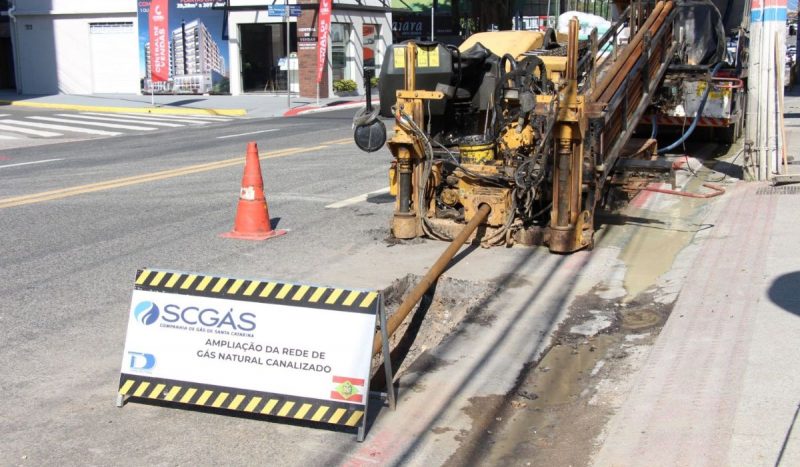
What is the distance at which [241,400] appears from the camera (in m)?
4.94

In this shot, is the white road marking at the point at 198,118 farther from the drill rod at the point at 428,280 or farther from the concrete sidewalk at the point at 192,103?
the drill rod at the point at 428,280

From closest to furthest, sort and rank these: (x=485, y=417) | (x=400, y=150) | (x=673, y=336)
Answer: (x=485, y=417) < (x=673, y=336) < (x=400, y=150)

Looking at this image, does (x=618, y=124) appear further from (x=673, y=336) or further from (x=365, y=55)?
(x=365, y=55)

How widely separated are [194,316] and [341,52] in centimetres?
3024

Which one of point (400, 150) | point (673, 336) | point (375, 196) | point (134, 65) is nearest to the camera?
point (673, 336)

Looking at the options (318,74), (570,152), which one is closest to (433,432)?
(570,152)

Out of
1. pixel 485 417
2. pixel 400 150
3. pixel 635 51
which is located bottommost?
pixel 485 417

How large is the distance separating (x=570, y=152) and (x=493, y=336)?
7.51 feet

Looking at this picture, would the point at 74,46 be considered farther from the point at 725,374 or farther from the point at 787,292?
the point at 725,374

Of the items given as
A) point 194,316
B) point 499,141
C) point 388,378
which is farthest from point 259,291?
point 499,141

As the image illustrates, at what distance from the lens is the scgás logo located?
4988 millimetres

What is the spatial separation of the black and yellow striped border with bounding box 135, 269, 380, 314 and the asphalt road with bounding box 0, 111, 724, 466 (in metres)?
0.68

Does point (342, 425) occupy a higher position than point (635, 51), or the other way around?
point (635, 51)

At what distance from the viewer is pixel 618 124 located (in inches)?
382
